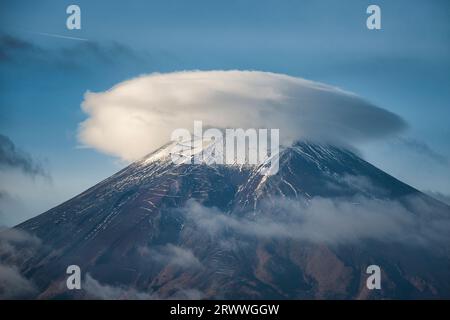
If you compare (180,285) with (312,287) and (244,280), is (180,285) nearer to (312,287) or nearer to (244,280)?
(244,280)

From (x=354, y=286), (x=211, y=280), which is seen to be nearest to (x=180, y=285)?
(x=211, y=280)
